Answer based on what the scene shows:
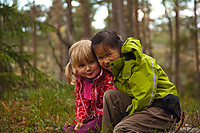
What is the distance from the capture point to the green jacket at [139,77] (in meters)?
2.66

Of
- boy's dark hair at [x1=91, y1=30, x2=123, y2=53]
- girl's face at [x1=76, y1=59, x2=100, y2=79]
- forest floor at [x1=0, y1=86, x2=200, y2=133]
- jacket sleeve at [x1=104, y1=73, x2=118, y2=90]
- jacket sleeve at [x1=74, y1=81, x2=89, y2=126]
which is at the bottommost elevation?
forest floor at [x1=0, y1=86, x2=200, y2=133]

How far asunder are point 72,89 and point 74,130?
9.11ft

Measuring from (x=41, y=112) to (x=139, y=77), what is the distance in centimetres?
227

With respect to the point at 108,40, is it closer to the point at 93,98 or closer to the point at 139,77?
the point at 139,77

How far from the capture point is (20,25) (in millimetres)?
5938

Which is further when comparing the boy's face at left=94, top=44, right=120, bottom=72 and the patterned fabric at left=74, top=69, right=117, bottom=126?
the patterned fabric at left=74, top=69, right=117, bottom=126

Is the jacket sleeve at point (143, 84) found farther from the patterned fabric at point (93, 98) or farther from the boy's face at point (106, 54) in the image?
the patterned fabric at point (93, 98)

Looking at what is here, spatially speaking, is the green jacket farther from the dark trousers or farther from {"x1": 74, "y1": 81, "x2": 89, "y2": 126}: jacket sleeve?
{"x1": 74, "y1": 81, "x2": 89, "y2": 126}: jacket sleeve

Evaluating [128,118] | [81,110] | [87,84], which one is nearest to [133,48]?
[128,118]

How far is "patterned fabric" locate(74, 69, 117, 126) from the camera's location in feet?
10.9

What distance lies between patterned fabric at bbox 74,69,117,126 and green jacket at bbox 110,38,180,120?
39 cm

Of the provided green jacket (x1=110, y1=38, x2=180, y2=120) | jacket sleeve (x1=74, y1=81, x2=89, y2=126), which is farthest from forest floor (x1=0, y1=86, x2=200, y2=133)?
green jacket (x1=110, y1=38, x2=180, y2=120)

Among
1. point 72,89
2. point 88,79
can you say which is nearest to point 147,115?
point 88,79

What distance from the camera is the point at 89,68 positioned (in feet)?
10.5
